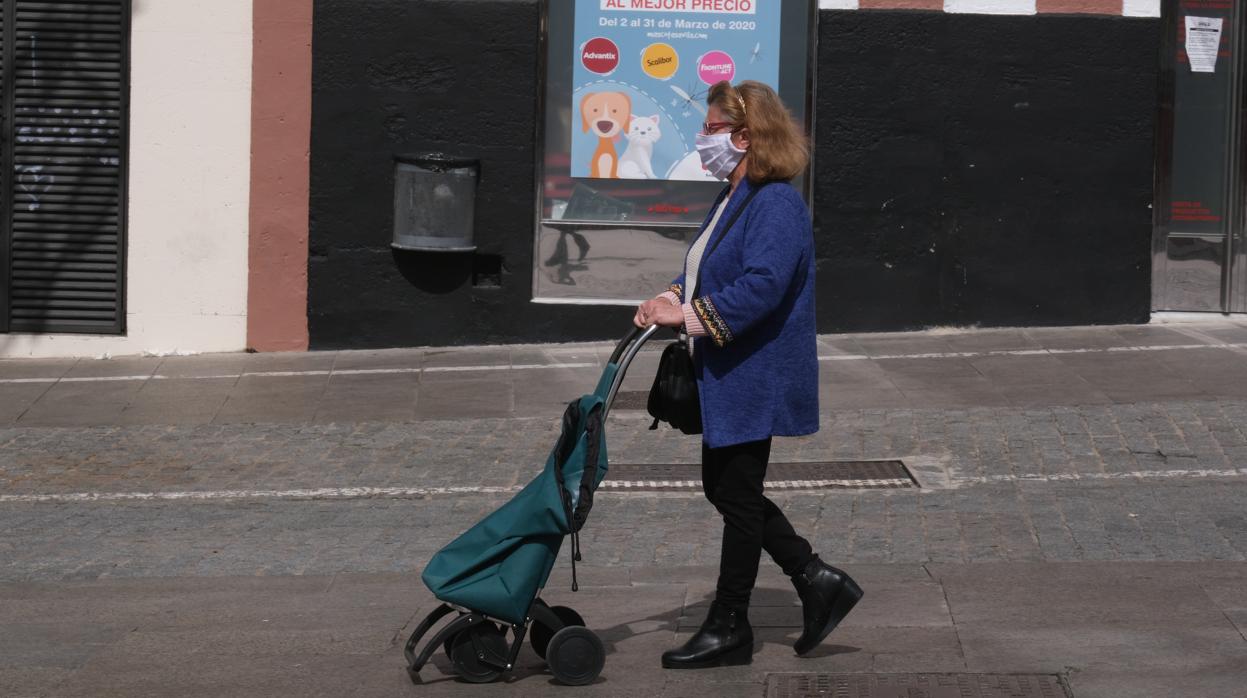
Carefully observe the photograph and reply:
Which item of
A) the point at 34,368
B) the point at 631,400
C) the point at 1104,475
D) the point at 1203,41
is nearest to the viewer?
the point at 1104,475

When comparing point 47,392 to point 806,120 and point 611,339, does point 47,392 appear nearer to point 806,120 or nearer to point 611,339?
point 611,339

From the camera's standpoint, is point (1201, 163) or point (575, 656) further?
point (1201, 163)

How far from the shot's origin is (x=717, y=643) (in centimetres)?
532

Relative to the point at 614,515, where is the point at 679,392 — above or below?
above

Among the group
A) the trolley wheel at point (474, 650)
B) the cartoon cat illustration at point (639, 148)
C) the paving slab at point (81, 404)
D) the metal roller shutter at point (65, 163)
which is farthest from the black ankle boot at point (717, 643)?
the metal roller shutter at point (65, 163)

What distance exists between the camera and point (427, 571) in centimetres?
513

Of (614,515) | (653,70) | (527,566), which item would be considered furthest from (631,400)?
(527,566)

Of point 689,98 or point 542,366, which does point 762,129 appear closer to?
point 542,366

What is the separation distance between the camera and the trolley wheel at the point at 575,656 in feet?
17.0

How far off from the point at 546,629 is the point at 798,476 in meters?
3.47

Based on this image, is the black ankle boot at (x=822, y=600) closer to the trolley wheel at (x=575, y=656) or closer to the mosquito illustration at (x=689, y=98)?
the trolley wheel at (x=575, y=656)

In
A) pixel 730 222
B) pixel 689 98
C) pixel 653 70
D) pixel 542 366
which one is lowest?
pixel 542 366

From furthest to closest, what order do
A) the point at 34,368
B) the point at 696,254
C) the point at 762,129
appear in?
the point at 34,368 → the point at 696,254 → the point at 762,129

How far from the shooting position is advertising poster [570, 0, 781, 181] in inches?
505
